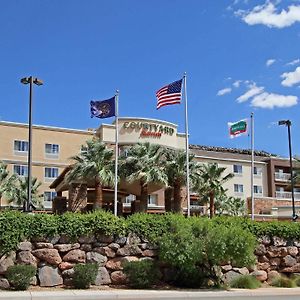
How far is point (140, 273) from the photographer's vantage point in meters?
19.0

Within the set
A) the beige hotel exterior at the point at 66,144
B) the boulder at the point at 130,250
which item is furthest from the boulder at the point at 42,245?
the beige hotel exterior at the point at 66,144

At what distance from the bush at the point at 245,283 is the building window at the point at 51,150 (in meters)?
52.1

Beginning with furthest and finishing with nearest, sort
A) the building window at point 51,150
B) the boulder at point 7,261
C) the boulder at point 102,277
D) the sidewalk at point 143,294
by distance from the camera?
the building window at point 51,150
the boulder at point 102,277
the boulder at point 7,261
the sidewalk at point 143,294

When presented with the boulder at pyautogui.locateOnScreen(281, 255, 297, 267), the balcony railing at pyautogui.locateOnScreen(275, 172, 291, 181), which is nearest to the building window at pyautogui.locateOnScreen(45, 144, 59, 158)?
the balcony railing at pyautogui.locateOnScreen(275, 172, 291, 181)

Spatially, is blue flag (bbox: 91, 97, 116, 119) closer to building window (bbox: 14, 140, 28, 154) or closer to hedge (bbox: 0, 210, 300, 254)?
hedge (bbox: 0, 210, 300, 254)

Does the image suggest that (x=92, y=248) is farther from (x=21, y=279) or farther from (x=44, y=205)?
(x=44, y=205)

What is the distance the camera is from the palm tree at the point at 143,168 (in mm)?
41719

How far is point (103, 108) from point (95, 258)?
1281 centimetres

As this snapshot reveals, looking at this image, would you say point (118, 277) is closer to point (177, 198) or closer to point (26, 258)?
point (26, 258)

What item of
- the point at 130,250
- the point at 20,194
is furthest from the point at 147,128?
the point at 130,250

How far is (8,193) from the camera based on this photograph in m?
57.5

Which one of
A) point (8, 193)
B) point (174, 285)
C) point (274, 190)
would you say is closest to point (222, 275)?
point (174, 285)

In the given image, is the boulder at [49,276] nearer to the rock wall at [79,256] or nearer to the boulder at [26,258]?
the rock wall at [79,256]

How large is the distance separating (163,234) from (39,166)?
5100 centimetres
